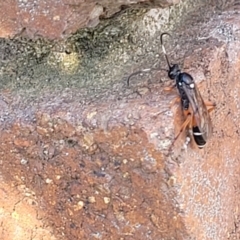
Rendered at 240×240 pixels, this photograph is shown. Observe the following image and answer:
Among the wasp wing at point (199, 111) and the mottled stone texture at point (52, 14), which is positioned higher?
the mottled stone texture at point (52, 14)

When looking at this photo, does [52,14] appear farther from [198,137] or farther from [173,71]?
[198,137]

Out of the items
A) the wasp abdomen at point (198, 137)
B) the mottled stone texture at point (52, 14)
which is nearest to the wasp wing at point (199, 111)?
the wasp abdomen at point (198, 137)

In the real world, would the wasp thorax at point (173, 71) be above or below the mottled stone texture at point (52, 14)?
below

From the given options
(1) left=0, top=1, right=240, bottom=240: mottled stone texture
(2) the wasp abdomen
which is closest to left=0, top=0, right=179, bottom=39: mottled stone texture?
(1) left=0, top=1, right=240, bottom=240: mottled stone texture

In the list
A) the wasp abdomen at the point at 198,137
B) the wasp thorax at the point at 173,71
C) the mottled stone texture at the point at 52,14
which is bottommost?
the wasp abdomen at the point at 198,137

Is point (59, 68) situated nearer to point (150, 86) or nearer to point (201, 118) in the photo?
point (150, 86)

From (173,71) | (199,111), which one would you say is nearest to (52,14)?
(173,71)

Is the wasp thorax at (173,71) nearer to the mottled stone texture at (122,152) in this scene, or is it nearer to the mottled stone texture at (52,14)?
the mottled stone texture at (122,152)

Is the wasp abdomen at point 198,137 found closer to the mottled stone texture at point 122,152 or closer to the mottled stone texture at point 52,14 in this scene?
the mottled stone texture at point 122,152
